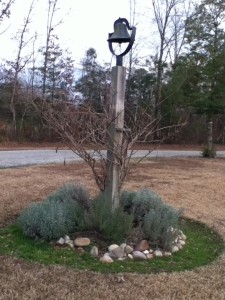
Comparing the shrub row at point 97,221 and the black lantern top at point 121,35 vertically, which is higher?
the black lantern top at point 121,35

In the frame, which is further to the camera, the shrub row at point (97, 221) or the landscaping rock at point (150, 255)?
the shrub row at point (97, 221)

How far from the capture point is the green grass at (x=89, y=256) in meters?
3.74

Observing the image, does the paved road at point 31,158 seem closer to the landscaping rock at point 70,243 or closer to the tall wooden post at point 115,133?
the tall wooden post at point 115,133

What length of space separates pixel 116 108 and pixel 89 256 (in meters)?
1.69

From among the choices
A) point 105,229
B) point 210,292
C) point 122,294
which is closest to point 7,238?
point 105,229

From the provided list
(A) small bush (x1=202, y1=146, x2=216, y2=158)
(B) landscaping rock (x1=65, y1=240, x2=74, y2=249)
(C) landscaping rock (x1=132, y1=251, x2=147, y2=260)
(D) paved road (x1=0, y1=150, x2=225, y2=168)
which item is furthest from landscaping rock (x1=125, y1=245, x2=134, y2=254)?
(A) small bush (x1=202, y1=146, x2=216, y2=158)

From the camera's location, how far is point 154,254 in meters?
4.18

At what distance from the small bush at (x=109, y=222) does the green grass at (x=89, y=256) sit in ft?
1.03

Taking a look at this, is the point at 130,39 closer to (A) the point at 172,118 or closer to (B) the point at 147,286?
(B) the point at 147,286

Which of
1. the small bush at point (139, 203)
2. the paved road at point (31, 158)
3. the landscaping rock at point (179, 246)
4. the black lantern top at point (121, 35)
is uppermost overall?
the black lantern top at point (121, 35)

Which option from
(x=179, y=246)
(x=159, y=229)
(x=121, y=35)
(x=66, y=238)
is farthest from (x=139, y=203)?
(x=121, y=35)

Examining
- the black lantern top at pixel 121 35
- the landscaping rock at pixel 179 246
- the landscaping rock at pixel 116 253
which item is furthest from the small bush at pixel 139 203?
the black lantern top at pixel 121 35

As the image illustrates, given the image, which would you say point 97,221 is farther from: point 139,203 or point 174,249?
point 174,249

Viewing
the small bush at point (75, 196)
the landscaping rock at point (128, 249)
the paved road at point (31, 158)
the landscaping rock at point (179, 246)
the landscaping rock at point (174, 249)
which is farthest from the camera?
the paved road at point (31, 158)
